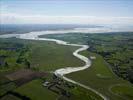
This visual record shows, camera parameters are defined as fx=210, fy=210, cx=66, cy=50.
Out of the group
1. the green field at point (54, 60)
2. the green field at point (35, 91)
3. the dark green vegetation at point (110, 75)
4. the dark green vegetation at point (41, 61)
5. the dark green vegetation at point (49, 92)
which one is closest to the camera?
the dark green vegetation at point (49, 92)

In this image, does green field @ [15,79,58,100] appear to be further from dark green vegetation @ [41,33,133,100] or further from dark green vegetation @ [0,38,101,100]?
dark green vegetation @ [41,33,133,100]

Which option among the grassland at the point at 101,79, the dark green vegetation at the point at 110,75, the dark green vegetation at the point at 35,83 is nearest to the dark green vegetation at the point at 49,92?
the dark green vegetation at the point at 35,83

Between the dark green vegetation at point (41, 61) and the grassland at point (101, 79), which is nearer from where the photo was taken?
the grassland at point (101, 79)

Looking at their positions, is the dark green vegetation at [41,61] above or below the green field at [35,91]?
above

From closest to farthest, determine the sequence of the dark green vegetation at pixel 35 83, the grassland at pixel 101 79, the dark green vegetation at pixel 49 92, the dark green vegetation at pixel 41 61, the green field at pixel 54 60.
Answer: the dark green vegetation at pixel 49 92, the dark green vegetation at pixel 35 83, the grassland at pixel 101 79, the dark green vegetation at pixel 41 61, the green field at pixel 54 60

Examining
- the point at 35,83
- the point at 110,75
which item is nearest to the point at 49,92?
the point at 35,83

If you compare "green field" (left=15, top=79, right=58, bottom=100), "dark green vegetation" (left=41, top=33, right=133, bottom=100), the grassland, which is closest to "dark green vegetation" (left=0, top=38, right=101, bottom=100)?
"green field" (left=15, top=79, right=58, bottom=100)

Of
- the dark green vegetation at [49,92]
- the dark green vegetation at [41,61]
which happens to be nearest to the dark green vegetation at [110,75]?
the dark green vegetation at [49,92]

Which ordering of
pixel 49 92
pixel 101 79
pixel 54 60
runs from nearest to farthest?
pixel 49 92, pixel 101 79, pixel 54 60

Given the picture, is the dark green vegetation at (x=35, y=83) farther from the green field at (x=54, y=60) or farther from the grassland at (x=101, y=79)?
the grassland at (x=101, y=79)

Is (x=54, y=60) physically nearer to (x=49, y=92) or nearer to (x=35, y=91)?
(x=35, y=91)

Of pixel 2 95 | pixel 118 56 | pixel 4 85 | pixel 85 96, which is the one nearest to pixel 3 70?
pixel 4 85

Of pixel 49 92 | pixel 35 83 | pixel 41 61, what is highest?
pixel 41 61
